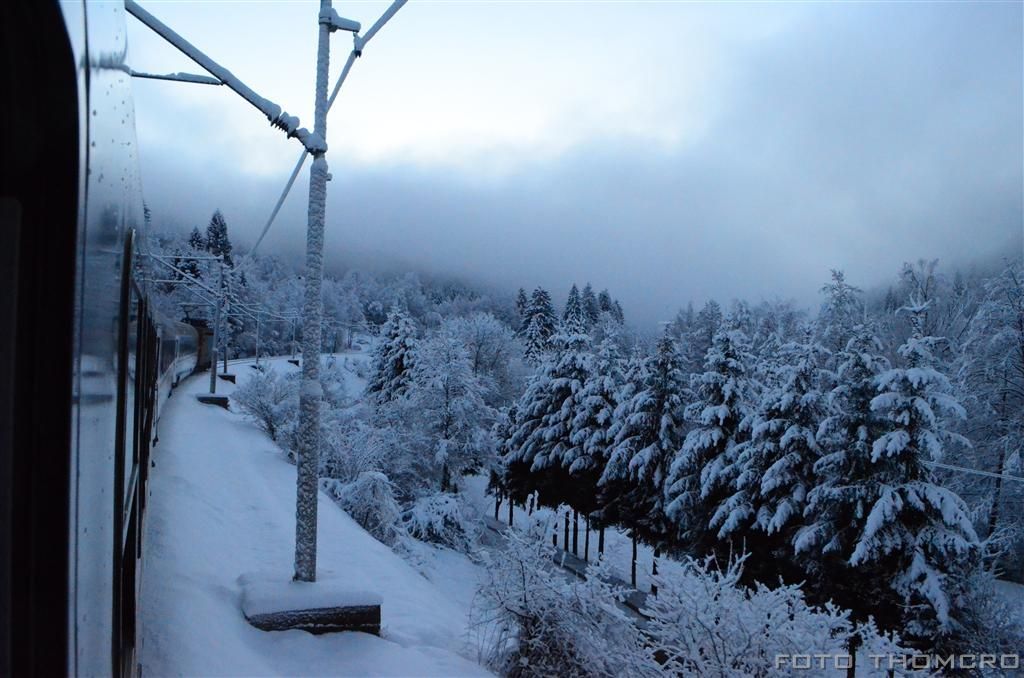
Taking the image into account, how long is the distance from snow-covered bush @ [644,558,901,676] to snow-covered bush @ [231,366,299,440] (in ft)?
50.7

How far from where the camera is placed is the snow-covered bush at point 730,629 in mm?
5891

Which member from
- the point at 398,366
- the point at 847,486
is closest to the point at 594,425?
the point at 847,486

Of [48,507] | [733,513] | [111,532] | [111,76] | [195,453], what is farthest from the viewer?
[733,513]

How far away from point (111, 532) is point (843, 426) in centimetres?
1964

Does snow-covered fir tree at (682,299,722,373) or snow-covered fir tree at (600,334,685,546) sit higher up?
snow-covered fir tree at (682,299,722,373)

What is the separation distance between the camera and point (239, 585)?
6957mm

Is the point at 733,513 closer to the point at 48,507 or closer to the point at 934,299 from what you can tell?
the point at 934,299

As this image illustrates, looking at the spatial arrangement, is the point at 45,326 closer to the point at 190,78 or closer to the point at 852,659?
the point at 190,78

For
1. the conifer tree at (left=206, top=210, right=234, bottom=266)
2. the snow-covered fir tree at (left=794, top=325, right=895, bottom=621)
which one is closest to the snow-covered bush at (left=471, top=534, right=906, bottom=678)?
the snow-covered fir tree at (left=794, top=325, right=895, bottom=621)

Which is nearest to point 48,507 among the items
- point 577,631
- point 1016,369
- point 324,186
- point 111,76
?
point 111,76

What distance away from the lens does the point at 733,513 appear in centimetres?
2048

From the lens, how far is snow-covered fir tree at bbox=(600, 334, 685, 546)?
2694 centimetres

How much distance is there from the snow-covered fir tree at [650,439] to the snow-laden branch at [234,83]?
22.2 metres

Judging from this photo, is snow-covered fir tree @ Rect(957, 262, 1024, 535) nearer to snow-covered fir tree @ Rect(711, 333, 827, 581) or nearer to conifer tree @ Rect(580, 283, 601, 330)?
snow-covered fir tree @ Rect(711, 333, 827, 581)
